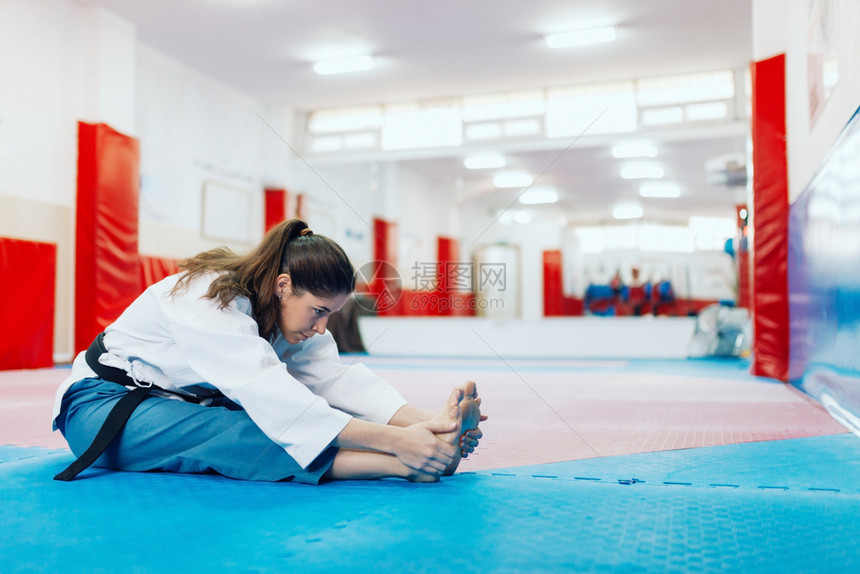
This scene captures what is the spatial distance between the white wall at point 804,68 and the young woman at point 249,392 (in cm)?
229

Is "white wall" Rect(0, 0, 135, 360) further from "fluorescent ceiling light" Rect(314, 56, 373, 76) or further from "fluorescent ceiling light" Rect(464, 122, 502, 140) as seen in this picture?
"fluorescent ceiling light" Rect(464, 122, 502, 140)

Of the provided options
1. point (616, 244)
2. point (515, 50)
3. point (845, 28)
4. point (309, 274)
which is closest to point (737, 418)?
point (845, 28)

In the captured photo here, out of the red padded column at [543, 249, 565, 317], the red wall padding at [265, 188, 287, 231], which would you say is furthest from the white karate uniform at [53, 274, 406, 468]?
the red padded column at [543, 249, 565, 317]

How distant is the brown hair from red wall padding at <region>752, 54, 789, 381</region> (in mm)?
4577

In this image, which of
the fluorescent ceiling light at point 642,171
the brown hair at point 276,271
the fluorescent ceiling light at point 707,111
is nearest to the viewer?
the brown hair at point 276,271

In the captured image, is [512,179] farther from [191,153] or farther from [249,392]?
[249,392]

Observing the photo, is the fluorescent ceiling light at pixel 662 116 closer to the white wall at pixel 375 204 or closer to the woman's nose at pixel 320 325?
the white wall at pixel 375 204

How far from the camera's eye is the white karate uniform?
59.2 inches

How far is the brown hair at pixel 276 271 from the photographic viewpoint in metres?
1.61

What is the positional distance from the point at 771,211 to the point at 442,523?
483 centimetres

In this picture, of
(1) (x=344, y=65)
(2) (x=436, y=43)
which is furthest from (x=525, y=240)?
(2) (x=436, y=43)

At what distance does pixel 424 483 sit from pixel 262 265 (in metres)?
0.66

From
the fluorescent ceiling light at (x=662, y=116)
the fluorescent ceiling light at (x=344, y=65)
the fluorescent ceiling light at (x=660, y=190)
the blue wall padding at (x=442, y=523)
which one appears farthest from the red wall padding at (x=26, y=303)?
the fluorescent ceiling light at (x=660, y=190)

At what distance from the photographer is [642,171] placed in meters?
12.0
